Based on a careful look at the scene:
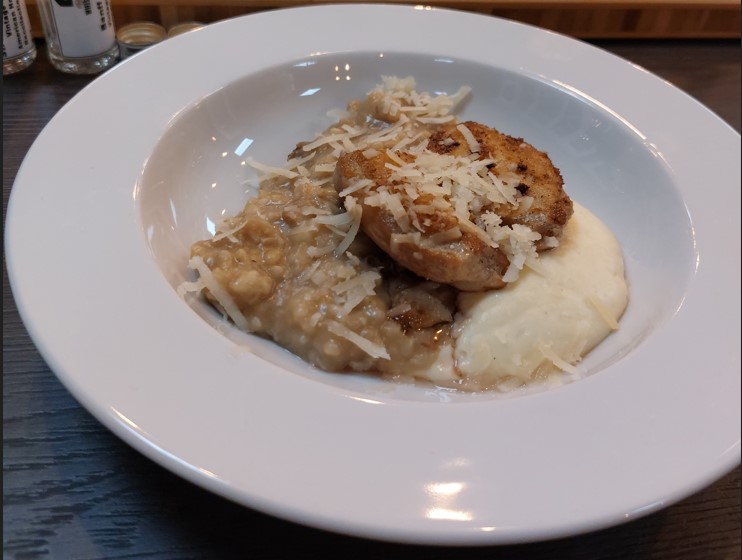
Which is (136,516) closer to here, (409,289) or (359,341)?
(359,341)

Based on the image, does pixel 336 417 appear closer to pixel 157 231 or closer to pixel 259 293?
pixel 259 293

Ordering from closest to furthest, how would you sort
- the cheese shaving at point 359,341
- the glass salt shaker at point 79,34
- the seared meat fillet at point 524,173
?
1. the cheese shaving at point 359,341
2. the seared meat fillet at point 524,173
3. the glass salt shaker at point 79,34

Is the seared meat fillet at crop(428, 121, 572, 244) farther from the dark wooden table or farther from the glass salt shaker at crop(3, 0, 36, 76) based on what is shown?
the glass salt shaker at crop(3, 0, 36, 76)

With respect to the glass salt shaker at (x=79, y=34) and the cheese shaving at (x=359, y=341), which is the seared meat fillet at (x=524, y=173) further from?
the glass salt shaker at (x=79, y=34)

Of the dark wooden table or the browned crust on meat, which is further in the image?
the browned crust on meat

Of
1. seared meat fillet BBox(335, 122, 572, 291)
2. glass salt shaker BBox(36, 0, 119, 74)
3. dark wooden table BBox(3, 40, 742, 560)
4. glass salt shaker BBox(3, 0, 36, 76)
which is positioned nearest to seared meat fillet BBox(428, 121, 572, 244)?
seared meat fillet BBox(335, 122, 572, 291)

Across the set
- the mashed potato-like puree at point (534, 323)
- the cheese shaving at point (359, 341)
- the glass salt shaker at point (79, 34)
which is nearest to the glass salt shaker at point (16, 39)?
the glass salt shaker at point (79, 34)
